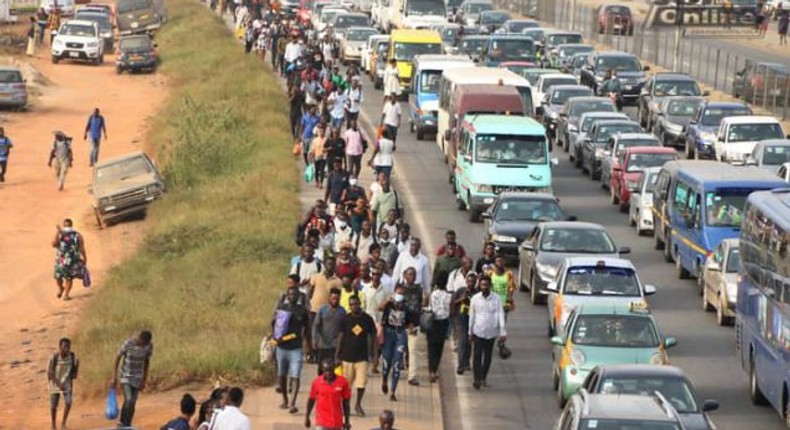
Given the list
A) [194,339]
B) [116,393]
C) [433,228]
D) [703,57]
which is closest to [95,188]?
[433,228]

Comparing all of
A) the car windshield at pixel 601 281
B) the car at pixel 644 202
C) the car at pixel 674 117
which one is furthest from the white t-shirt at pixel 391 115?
the car windshield at pixel 601 281

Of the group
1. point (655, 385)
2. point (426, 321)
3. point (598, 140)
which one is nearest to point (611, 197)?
point (598, 140)

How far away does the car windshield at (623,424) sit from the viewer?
651 inches

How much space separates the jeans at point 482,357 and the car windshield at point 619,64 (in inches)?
1463

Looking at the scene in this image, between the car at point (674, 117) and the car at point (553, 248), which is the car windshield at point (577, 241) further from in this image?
the car at point (674, 117)

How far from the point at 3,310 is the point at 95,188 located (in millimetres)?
9076

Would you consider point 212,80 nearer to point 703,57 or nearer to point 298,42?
point 298,42

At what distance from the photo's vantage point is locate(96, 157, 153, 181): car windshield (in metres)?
45.6

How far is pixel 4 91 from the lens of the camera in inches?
2763

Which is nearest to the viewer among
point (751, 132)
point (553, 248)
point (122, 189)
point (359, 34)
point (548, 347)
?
point (548, 347)

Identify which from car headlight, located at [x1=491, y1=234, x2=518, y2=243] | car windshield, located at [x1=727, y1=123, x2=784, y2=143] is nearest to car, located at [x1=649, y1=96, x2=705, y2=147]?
car windshield, located at [x1=727, y1=123, x2=784, y2=143]

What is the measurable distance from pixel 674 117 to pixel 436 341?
27381mm

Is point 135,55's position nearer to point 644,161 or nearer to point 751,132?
point 751,132

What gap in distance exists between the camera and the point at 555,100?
2108 inches
